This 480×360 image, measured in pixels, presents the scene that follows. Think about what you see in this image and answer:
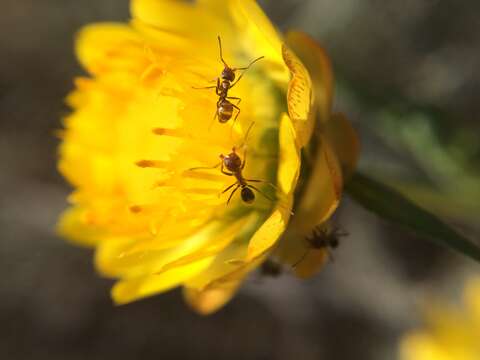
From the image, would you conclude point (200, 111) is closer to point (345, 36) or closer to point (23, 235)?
point (345, 36)

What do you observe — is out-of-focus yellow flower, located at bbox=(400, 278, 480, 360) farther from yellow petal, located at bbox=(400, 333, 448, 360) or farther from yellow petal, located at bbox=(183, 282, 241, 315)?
yellow petal, located at bbox=(183, 282, 241, 315)

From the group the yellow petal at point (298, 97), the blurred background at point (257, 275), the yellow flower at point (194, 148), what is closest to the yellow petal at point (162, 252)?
the yellow flower at point (194, 148)

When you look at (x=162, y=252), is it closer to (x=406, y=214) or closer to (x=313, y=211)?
(x=313, y=211)

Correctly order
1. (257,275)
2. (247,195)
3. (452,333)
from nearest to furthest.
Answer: (247,195)
(452,333)
(257,275)

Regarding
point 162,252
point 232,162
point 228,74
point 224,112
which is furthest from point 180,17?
point 162,252

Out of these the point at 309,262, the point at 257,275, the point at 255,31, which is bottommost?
the point at 257,275

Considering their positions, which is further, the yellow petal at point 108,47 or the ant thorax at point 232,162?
the yellow petal at point 108,47

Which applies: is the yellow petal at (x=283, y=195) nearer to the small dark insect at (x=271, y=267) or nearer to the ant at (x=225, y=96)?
the ant at (x=225, y=96)
